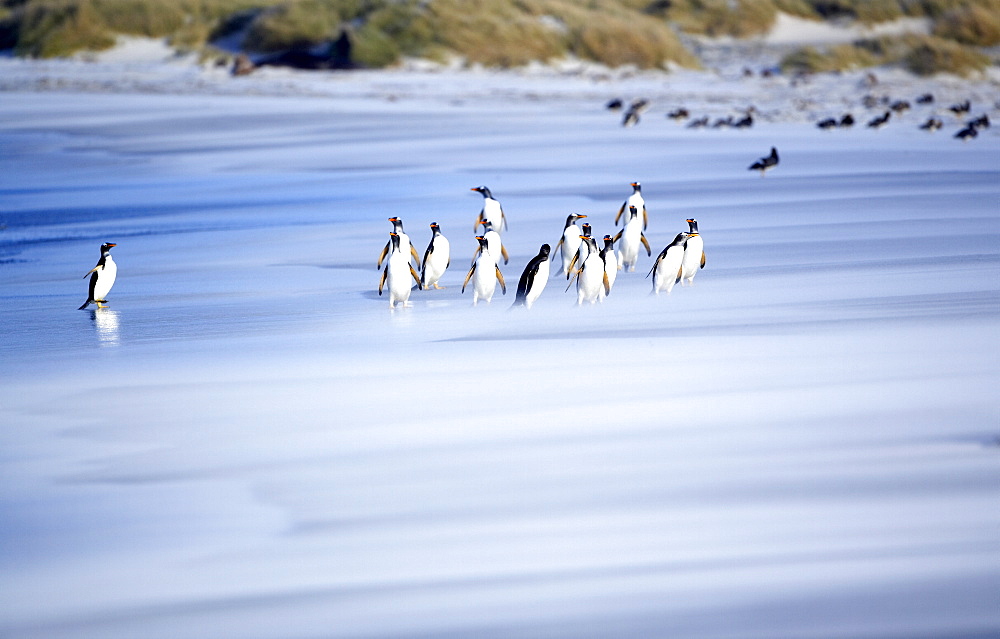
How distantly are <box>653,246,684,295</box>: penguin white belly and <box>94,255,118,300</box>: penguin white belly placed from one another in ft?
8.75

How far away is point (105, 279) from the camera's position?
5.98 m

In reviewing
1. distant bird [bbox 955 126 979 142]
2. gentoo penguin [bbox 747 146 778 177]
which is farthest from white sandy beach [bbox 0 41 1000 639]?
distant bird [bbox 955 126 979 142]

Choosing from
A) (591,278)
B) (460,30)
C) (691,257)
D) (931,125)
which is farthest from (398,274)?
(460,30)

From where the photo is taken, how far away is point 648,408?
4.03 m

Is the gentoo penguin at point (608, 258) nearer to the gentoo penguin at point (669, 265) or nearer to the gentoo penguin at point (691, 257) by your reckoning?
the gentoo penguin at point (669, 265)

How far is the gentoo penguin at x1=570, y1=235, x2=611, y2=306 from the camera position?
5598 mm

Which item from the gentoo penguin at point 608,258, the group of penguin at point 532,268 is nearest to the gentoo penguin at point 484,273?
the group of penguin at point 532,268

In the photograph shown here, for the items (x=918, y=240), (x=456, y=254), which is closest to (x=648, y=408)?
(x=456, y=254)

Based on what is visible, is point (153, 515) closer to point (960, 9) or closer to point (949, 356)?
point (949, 356)

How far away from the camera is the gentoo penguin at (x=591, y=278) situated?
5.60m

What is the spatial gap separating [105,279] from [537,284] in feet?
7.08

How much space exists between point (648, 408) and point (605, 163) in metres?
8.36

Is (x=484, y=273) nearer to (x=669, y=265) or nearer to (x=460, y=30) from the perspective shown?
(x=669, y=265)

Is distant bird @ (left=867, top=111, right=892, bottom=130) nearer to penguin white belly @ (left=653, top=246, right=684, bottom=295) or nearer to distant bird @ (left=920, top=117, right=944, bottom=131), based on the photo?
distant bird @ (left=920, top=117, right=944, bottom=131)
